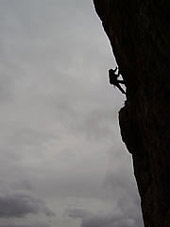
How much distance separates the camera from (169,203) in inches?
1102

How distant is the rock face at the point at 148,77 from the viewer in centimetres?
2475

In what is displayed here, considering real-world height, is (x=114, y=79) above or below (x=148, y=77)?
above

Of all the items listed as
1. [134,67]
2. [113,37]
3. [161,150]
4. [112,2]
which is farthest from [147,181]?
[112,2]

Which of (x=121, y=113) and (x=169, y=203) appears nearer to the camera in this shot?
(x=169, y=203)

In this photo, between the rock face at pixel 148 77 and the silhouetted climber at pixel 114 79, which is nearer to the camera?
the rock face at pixel 148 77

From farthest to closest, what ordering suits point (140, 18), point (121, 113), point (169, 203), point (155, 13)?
point (121, 113) < point (169, 203) < point (140, 18) < point (155, 13)

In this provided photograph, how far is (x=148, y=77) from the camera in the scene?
89.9 ft

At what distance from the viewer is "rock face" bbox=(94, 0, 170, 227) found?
24.8 metres

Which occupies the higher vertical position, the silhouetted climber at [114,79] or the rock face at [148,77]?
the silhouetted climber at [114,79]

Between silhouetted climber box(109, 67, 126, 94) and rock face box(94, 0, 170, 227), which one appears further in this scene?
silhouetted climber box(109, 67, 126, 94)

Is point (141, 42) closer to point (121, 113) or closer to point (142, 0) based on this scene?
point (142, 0)

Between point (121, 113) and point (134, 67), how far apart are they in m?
6.40

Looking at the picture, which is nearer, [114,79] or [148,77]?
[148,77]

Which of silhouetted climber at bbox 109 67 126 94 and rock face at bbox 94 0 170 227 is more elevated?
silhouetted climber at bbox 109 67 126 94
